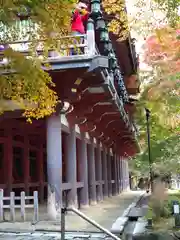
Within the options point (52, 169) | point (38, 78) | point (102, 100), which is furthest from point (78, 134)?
point (38, 78)

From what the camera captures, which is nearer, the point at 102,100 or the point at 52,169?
the point at 52,169

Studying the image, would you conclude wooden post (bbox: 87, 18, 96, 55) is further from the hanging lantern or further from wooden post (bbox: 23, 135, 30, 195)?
wooden post (bbox: 23, 135, 30, 195)

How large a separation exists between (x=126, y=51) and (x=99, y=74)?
6.75 meters

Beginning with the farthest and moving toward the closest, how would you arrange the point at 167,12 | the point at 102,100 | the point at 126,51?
the point at 126,51 < the point at 102,100 < the point at 167,12

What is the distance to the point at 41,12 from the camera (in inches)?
176

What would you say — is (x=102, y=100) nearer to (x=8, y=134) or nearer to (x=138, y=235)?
(x=8, y=134)

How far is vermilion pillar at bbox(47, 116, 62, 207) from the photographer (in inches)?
419

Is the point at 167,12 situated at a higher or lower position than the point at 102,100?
higher

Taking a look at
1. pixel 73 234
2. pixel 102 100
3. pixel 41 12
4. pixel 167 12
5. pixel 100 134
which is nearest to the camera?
pixel 41 12

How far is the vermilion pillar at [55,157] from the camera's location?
34.9 feet

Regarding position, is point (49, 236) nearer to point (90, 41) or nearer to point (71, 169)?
point (71, 169)

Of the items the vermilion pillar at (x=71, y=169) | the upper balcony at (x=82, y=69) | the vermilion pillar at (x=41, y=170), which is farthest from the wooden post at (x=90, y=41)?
the vermilion pillar at (x=41, y=170)

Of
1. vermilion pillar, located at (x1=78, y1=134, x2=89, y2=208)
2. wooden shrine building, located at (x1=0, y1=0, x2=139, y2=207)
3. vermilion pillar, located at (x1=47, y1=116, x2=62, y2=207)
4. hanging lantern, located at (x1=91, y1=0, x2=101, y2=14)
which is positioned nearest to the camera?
wooden shrine building, located at (x1=0, y1=0, x2=139, y2=207)

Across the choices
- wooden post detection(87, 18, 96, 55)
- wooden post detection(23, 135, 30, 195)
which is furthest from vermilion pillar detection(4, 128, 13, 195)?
wooden post detection(87, 18, 96, 55)
